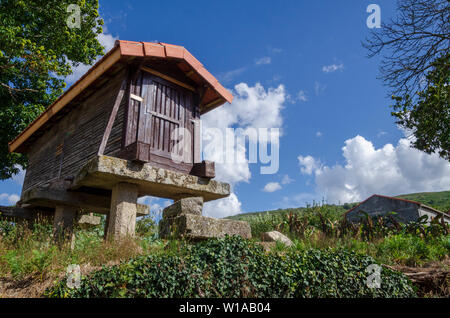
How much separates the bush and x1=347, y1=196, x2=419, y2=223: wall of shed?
10198mm

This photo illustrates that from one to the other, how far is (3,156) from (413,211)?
60.3 ft

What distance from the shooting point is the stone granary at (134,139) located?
6355mm

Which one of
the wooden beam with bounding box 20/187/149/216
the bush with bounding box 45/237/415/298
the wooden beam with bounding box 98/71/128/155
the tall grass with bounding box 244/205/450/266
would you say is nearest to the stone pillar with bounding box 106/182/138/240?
the wooden beam with bounding box 98/71/128/155

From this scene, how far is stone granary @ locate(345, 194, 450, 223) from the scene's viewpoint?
1448 centimetres

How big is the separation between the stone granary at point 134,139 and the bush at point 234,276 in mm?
1217

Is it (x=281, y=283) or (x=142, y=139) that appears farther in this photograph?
(x=142, y=139)

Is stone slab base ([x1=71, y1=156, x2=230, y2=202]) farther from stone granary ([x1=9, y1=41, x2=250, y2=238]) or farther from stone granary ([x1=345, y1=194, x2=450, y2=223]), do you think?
stone granary ([x1=345, y1=194, x2=450, y2=223])

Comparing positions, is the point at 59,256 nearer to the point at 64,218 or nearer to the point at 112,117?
the point at 112,117

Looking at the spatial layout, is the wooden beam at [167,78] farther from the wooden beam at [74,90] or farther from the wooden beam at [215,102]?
the wooden beam at [74,90]

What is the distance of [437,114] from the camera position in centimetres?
901

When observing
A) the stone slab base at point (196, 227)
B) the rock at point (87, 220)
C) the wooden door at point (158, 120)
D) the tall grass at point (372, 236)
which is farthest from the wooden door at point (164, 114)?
the rock at point (87, 220)

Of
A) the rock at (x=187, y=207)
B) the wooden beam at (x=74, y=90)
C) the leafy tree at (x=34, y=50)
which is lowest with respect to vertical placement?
the rock at (x=187, y=207)
